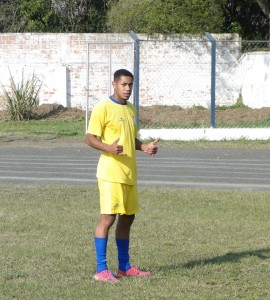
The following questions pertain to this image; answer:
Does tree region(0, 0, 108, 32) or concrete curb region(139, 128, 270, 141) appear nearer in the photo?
concrete curb region(139, 128, 270, 141)

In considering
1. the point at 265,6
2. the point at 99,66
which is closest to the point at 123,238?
the point at 99,66

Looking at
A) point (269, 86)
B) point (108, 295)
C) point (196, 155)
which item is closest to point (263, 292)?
point (108, 295)

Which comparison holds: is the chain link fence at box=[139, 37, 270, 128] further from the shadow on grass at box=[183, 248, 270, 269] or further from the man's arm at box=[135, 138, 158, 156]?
the man's arm at box=[135, 138, 158, 156]

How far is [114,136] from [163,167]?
10.1 meters

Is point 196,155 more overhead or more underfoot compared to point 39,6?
more underfoot

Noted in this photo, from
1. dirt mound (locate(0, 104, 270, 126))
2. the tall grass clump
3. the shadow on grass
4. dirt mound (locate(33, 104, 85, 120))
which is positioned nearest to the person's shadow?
the shadow on grass

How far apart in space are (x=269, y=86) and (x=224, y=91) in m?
2.33

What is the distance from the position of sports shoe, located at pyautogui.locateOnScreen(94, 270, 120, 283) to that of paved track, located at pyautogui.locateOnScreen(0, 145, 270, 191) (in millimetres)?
6978

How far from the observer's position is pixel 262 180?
15.8 m

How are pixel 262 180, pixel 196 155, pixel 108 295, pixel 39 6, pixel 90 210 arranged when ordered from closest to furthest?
pixel 108 295 < pixel 90 210 < pixel 262 180 < pixel 196 155 < pixel 39 6

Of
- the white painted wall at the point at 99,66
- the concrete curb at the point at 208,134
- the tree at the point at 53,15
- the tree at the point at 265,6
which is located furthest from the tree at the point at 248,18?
the concrete curb at the point at 208,134

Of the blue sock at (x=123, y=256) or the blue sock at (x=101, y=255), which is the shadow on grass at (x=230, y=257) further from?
the blue sock at (x=101, y=255)

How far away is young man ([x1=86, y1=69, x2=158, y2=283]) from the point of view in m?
7.83

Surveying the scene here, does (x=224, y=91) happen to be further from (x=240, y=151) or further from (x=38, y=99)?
(x=240, y=151)
